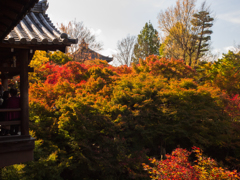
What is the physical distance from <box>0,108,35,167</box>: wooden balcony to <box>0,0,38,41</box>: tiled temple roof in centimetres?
153

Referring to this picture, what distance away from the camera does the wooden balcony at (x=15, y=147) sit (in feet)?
11.4

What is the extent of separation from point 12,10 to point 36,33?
64.2 inches

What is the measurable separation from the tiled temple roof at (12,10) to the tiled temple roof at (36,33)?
0.68 metres

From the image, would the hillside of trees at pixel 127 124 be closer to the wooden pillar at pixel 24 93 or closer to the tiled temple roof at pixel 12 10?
the wooden pillar at pixel 24 93

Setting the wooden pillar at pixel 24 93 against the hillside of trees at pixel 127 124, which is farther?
the hillside of trees at pixel 127 124

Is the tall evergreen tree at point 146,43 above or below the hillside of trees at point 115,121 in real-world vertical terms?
above

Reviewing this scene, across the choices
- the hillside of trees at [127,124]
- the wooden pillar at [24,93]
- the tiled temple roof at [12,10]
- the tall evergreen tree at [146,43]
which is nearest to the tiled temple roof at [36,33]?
the wooden pillar at [24,93]

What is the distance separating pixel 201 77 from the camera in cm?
1953

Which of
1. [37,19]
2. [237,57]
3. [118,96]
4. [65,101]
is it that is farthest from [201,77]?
[37,19]

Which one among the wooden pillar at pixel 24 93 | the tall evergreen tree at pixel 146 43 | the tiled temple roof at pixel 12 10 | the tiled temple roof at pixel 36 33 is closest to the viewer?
the tiled temple roof at pixel 12 10

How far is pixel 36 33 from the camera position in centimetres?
394

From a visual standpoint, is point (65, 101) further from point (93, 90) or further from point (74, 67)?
point (74, 67)

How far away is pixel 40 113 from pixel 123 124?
3.94 m

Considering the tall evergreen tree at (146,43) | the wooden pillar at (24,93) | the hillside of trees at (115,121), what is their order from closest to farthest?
the wooden pillar at (24,93) → the hillside of trees at (115,121) → the tall evergreen tree at (146,43)
